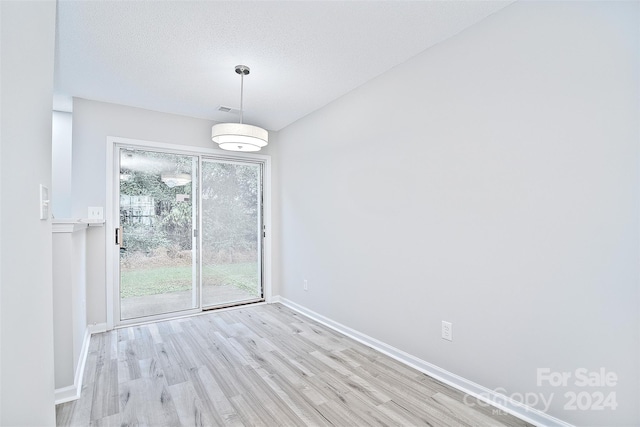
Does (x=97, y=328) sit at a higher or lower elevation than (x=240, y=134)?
lower

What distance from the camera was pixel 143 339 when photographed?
310cm

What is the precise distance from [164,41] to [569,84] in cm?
264

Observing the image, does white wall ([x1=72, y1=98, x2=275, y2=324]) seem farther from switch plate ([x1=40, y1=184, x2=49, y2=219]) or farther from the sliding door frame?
switch plate ([x1=40, y1=184, x2=49, y2=219])

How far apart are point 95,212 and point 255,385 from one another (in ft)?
8.46

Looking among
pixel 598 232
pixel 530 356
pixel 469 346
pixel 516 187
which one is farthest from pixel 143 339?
pixel 598 232

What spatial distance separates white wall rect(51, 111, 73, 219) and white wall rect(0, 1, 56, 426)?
2.90 m

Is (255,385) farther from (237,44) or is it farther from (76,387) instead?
(237,44)

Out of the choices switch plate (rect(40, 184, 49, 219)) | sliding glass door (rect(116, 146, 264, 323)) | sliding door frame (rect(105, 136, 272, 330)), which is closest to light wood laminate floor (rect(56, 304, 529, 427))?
sliding door frame (rect(105, 136, 272, 330))

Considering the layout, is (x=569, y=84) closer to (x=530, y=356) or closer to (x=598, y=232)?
(x=598, y=232)

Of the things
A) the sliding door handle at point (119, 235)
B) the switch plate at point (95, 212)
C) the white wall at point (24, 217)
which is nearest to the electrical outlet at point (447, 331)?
the white wall at point (24, 217)

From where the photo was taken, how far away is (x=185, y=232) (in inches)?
153

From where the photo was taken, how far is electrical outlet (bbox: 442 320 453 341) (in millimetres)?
2212

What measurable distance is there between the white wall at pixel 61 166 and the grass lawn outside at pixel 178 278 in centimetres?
109

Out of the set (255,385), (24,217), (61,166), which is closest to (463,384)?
(255,385)
